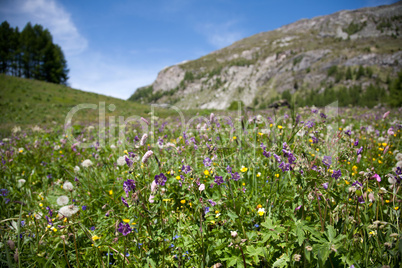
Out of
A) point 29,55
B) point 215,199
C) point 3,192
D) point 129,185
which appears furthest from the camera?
point 29,55

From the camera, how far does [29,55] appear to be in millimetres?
52906

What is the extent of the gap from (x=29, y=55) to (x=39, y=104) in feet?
160

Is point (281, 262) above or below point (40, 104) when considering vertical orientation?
below

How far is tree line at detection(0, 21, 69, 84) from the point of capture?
171ft

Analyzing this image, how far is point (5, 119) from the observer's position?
14227 mm

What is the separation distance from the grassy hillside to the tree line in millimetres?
35952

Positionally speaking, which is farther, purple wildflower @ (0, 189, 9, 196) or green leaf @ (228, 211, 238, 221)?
purple wildflower @ (0, 189, 9, 196)

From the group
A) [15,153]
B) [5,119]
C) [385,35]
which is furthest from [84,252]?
[385,35]

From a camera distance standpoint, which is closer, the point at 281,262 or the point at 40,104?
the point at 281,262

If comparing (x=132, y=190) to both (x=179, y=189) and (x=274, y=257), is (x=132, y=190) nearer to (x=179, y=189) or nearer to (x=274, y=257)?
(x=179, y=189)

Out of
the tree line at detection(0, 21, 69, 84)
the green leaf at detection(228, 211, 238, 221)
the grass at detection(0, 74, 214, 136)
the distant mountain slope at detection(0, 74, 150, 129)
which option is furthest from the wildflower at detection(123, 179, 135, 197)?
the tree line at detection(0, 21, 69, 84)

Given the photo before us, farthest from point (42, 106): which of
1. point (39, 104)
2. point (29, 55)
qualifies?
point (29, 55)

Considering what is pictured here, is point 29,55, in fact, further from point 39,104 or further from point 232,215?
point 232,215

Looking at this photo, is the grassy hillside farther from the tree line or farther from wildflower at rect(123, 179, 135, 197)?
the tree line
